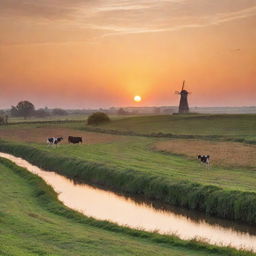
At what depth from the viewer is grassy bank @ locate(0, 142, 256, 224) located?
23.3 metres

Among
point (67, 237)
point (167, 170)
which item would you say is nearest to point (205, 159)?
point (167, 170)

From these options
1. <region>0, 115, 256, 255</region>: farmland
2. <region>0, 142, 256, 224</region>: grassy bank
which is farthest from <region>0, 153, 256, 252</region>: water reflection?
<region>0, 115, 256, 255</region>: farmland

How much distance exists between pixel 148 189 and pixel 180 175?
8.80 feet

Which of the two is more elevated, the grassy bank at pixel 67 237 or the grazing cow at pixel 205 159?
the grazing cow at pixel 205 159

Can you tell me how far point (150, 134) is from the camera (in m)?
69.8

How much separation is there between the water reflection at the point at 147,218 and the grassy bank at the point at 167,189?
0.93 meters

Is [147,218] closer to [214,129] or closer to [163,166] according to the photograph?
[163,166]

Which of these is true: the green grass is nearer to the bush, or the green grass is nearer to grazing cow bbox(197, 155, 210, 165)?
grazing cow bbox(197, 155, 210, 165)

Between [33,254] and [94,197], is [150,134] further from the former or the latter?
[33,254]

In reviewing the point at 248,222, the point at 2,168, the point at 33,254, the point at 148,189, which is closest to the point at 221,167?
the point at 148,189

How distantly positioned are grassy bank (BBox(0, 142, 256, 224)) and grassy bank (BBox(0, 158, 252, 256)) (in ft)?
19.5

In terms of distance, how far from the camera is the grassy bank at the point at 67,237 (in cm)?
1508

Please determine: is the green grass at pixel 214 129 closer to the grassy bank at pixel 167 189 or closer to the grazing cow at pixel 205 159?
the grazing cow at pixel 205 159

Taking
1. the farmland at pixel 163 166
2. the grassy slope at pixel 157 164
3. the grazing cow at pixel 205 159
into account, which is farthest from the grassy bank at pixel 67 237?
the grazing cow at pixel 205 159
